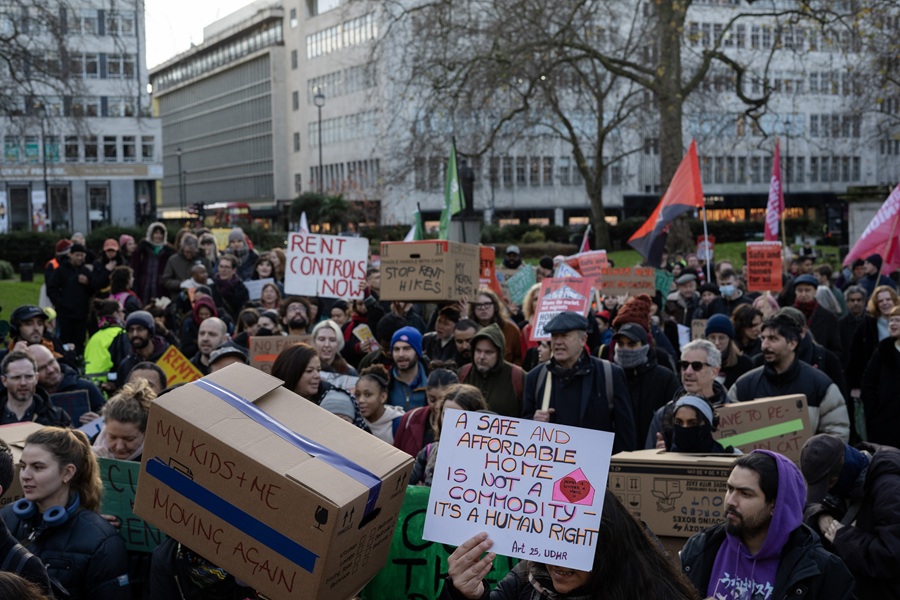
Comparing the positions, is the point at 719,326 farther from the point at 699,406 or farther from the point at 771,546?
the point at 771,546

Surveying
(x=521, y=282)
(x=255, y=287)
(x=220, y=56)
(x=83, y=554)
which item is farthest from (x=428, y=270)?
(x=220, y=56)


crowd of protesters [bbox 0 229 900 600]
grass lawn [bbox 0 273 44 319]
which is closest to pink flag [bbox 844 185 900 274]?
crowd of protesters [bbox 0 229 900 600]

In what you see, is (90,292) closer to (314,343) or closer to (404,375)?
(314,343)

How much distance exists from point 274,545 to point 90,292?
11.6m

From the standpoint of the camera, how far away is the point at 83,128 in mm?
19922

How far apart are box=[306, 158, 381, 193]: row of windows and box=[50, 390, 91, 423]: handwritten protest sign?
68648mm

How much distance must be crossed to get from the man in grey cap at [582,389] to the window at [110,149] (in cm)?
7609

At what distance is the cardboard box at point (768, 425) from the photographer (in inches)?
255

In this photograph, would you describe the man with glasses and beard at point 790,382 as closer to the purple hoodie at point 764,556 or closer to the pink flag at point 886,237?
the purple hoodie at point 764,556

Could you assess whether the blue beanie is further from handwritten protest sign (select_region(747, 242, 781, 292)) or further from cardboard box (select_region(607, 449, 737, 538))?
handwritten protest sign (select_region(747, 242, 781, 292))

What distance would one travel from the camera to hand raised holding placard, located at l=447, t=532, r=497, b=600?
3.63m

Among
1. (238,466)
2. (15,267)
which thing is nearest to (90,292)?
(238,466)

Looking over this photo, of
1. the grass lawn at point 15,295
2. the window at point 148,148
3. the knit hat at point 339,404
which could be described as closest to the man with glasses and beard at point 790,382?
the knit hat at point 339,404

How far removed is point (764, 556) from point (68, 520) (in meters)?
2.71
